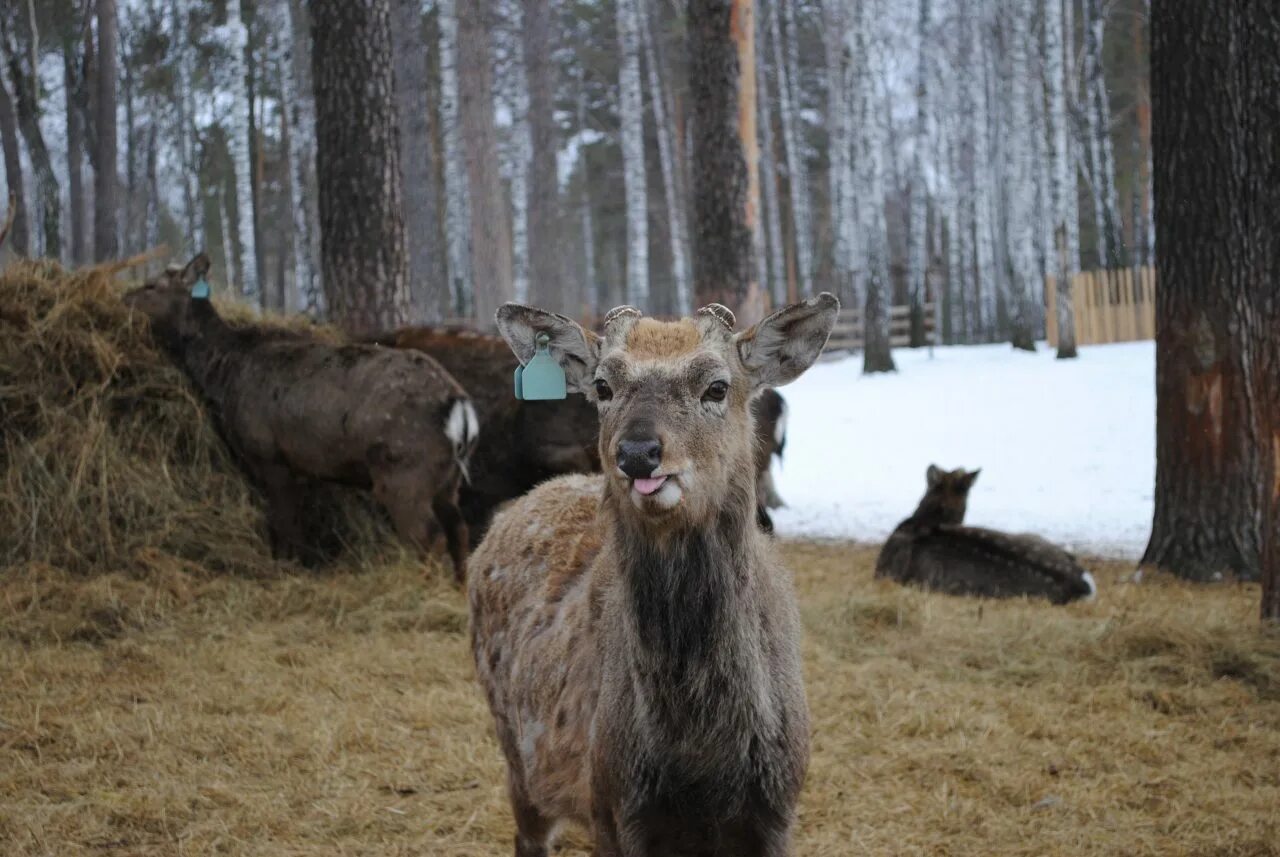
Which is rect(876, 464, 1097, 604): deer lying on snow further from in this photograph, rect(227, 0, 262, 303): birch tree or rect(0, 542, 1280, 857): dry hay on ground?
rect(227, 0, 262, 303): birch tree

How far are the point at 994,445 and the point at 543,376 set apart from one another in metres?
13.7

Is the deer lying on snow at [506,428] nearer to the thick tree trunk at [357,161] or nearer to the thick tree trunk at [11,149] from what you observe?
the thick tree trunk at [357,161]

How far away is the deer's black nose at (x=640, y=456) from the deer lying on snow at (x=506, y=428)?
5769 mm

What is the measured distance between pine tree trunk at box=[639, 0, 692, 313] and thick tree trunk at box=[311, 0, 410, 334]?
1923 cm

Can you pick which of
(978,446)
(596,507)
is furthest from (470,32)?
(596,507)

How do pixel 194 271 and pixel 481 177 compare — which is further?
pixel 481 177

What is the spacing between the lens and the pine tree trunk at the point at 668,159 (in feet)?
99.2

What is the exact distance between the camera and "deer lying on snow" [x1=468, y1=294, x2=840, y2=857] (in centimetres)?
319

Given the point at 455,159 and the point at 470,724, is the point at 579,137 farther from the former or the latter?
the point at 470,724

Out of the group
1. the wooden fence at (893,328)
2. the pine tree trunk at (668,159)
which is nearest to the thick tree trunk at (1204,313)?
the pine tree trunk at (668,159)

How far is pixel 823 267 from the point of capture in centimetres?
3947

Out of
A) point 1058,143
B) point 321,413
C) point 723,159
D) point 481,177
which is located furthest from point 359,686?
point 1058,143

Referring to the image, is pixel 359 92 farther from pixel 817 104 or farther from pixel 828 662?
pixel 817 104

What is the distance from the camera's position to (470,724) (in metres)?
5.92
